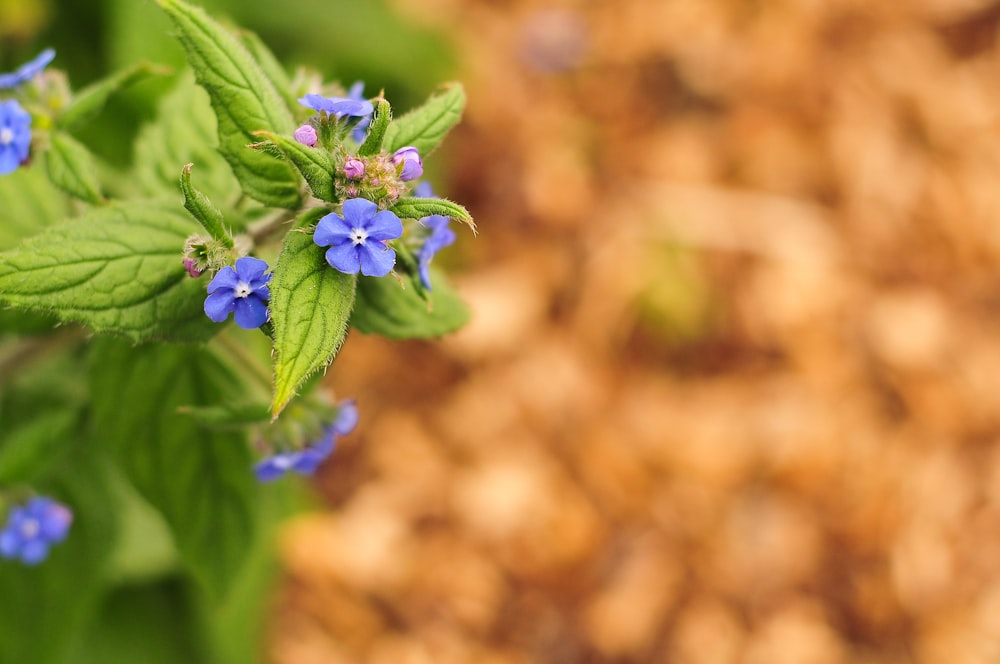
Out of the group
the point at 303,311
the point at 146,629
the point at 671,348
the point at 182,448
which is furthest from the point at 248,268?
the point at 671,348

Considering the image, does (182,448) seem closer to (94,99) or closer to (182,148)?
(182,148)

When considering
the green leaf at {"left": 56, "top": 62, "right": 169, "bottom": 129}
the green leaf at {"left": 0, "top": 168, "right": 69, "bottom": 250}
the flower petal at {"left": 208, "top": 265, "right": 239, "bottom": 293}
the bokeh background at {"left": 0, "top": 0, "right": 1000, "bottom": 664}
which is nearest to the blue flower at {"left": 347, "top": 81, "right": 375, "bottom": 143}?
the flower petal at {"left": 208, "top": 265, "right": 239, "bottom": 293}

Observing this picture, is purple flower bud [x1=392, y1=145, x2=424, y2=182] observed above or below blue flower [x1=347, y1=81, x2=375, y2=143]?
above

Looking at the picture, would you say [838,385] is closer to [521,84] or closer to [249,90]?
[521,84]

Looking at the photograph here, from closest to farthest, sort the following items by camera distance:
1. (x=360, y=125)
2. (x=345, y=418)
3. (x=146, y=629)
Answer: (x=360, y=125) → (x=345, y=418) → (x=146, y=629)

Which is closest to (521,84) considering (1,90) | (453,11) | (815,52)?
(453,11)

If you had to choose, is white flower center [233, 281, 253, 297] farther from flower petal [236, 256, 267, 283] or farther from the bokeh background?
the bokeh background

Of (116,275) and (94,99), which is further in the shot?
(94,99)
